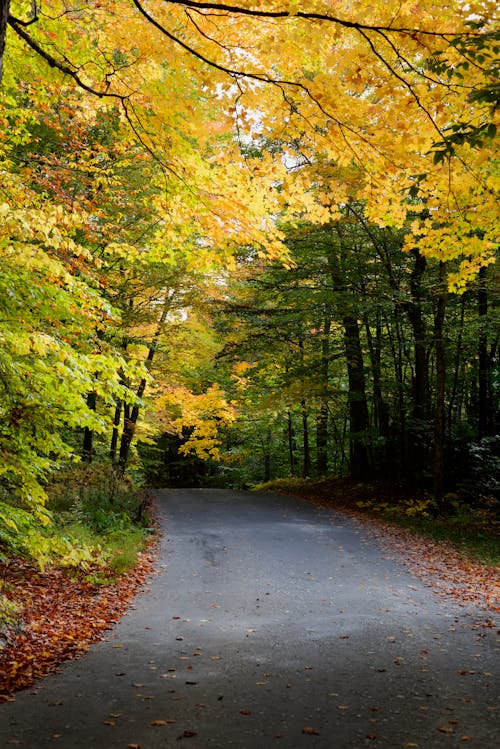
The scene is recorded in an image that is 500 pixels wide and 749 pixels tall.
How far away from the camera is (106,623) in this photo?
6.23 metres

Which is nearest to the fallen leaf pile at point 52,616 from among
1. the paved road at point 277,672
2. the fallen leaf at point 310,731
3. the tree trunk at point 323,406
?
the paved road at point 277,672

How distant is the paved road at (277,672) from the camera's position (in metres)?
3.66

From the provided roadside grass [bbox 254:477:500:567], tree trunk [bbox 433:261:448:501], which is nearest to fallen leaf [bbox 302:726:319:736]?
roadside grass [bbox 254:477:500:567]

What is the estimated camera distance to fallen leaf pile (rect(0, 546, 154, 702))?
4.82 meters

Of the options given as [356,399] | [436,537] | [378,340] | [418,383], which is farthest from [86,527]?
[356,399]

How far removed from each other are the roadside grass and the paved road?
2828 mm

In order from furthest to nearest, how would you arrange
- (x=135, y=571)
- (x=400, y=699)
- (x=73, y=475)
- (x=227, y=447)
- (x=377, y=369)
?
(x=227, y=447)
(x=377, y=369)
(x=73, y=475)
(x=135, y=571)
(x=400, y=699)

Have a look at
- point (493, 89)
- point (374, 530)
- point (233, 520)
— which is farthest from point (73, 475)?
point (493, 89)

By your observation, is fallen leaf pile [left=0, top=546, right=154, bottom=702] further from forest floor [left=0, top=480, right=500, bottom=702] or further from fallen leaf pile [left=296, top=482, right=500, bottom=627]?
fallen leaf pile [left=296, top=482, right=500, bottom=627]

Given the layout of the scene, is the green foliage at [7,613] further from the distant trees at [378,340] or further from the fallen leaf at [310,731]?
the distant trees at [378,340]

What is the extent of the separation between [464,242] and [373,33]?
155 inches

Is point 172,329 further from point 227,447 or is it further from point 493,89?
point 227,447

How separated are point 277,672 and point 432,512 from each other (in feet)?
31.7

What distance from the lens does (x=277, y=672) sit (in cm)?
476
